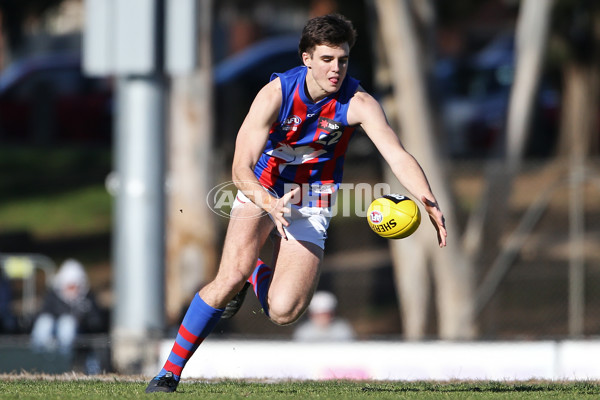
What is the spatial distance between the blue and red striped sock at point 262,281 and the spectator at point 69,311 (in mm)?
6279

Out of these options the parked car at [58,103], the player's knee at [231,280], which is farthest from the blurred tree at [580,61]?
the player's knee at [231,280]

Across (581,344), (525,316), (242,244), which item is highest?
(242,244)

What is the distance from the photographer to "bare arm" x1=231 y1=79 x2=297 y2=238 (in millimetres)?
5848

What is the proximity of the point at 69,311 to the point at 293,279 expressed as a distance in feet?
22.8

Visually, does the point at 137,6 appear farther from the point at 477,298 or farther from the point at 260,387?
the point at 477,298

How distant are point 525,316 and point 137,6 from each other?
9.54 metres

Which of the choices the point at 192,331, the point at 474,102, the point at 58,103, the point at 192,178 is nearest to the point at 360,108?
the point at 192,331

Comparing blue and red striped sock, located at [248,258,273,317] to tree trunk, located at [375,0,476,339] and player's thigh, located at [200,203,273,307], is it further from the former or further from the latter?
tree trunk, located at [375,0,476,339]

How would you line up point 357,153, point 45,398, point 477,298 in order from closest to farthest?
point 45,398 < point 477,298 < point 357,153

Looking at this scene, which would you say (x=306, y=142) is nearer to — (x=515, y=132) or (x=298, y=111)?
(x=298, y=111)

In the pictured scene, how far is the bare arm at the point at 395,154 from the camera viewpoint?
232 inches

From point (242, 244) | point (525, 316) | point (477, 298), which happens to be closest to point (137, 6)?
point (242, 244)

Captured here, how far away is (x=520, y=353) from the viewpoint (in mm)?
8953

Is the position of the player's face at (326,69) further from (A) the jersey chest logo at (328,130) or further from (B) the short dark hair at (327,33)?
(A) the jersey chest logo at (328,130)
